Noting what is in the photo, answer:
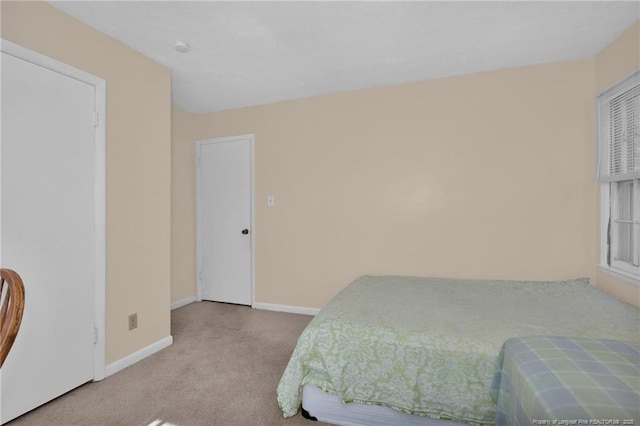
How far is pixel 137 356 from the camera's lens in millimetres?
2348

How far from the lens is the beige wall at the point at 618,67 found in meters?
2.04

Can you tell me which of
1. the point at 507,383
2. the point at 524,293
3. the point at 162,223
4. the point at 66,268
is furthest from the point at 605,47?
the point at 66,268

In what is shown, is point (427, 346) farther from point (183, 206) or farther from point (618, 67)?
point (183, 206)

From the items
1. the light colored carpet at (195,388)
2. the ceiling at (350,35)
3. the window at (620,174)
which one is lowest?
the light colored carpet at (195,388)

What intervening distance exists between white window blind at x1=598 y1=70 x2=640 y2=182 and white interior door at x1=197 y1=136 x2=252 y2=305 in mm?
3279

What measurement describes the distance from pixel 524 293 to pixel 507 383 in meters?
1.14

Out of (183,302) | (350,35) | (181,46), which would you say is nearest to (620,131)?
(350,35)

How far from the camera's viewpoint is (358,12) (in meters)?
1.90

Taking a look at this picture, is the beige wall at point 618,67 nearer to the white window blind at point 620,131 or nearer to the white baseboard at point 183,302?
the white window blind at point 620,131

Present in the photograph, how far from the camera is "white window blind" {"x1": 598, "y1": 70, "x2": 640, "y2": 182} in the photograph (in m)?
2.09

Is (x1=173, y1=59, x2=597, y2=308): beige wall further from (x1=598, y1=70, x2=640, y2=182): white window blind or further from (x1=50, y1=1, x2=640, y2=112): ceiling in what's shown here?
(x1=50, y1=1, x2=640, y2=112): ceiling

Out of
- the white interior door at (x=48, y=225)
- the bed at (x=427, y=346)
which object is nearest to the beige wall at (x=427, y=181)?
the bed at (x=427, y=346)

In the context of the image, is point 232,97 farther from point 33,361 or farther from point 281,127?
point 33,361

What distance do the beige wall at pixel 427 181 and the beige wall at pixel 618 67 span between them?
0.09m
